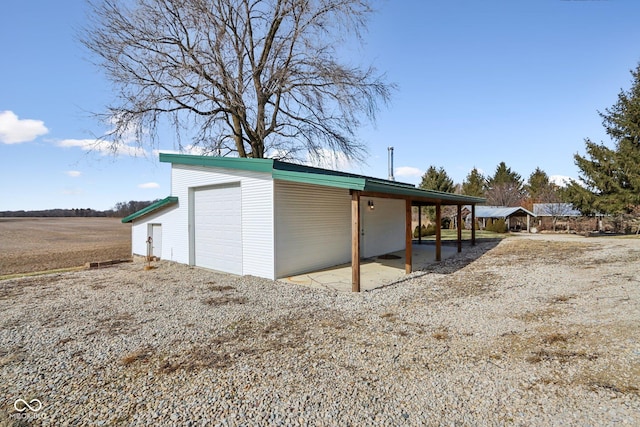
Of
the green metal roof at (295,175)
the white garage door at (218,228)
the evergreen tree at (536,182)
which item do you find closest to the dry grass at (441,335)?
the green metal roof at (295,175)

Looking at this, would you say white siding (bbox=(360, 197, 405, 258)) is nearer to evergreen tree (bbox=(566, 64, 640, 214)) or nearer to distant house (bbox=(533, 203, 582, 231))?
evergreen tree (bbox=(566, 64, 640, 214))

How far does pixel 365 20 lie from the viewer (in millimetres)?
12008

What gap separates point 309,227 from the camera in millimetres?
8531

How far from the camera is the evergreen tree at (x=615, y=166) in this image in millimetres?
17172

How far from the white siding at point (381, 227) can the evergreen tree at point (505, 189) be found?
97.0ft

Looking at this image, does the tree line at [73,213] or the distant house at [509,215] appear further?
the tree line at [73,213]

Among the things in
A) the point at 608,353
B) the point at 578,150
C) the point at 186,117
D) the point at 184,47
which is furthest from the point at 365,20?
the point at 578,150

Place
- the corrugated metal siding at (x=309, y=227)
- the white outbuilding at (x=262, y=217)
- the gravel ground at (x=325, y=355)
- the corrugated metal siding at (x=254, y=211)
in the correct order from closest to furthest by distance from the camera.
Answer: the gravel ground at (x=325, y=355), the white outbuilding at (x=262, y=217), the corrugated metal siding at (x=254, y=211), the corrugated metal siding at (x=309, y=227)

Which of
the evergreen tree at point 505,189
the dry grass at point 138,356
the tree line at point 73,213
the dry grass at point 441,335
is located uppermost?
the evergreen tree at point 505,189

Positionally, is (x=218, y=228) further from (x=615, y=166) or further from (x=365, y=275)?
(x=615, y=166)

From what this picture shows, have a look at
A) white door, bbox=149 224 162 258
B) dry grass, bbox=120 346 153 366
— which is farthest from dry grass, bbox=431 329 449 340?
white door, bbox=149 224 162 258

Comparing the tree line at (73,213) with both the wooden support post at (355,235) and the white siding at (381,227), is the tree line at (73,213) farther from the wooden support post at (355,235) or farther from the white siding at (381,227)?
the wooden support post at (355,235)

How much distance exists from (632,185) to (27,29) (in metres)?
26.5

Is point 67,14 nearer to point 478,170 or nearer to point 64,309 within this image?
point 64,309
